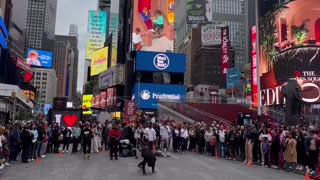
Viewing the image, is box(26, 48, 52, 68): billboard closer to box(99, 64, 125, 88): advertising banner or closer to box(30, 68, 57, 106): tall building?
box(99, 64, 125, 88): advertising banner

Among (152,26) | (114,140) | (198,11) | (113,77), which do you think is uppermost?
(198,11)

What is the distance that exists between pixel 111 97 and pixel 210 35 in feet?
252

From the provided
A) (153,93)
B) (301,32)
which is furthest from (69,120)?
(301,32)

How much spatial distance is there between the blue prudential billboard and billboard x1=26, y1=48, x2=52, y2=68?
146 feet

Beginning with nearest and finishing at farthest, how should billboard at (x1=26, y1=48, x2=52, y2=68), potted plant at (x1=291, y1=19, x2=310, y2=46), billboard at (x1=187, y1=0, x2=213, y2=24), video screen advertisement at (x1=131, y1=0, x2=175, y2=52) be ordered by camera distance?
potted plant at (x1=291, y1=19, x2=310, y2=46) → video screen advertisement at (x1=131, y1=0, x2=175, y2=52) → billboard at (x1=26, y1=48, x2=52, y2=68) → billboard at (x1=187, y1=0, x2=213, y2=24)

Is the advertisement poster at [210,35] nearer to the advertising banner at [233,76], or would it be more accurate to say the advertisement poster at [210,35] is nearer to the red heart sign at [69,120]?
the advertising banner at [233,76]

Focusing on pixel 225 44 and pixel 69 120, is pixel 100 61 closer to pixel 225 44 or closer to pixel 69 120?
pixel 225 44

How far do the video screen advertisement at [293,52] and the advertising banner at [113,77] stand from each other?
38035 mm

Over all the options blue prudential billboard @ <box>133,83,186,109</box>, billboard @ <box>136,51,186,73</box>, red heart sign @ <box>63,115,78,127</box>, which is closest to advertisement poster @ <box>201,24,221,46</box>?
billboard @ <box>136,51,186,73</box>

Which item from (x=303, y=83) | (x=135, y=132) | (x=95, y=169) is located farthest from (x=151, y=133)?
(x=303, y=83)

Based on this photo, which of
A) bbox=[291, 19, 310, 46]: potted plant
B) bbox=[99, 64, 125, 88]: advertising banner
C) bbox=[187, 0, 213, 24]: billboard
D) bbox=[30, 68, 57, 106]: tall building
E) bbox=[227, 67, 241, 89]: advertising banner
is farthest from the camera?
bbox=[30, 68, 57, 106]: tall building

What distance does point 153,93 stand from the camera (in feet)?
219

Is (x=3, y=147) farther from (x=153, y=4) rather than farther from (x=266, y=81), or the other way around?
(x=153, y=4)

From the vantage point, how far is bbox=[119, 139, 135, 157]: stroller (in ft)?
65.9
